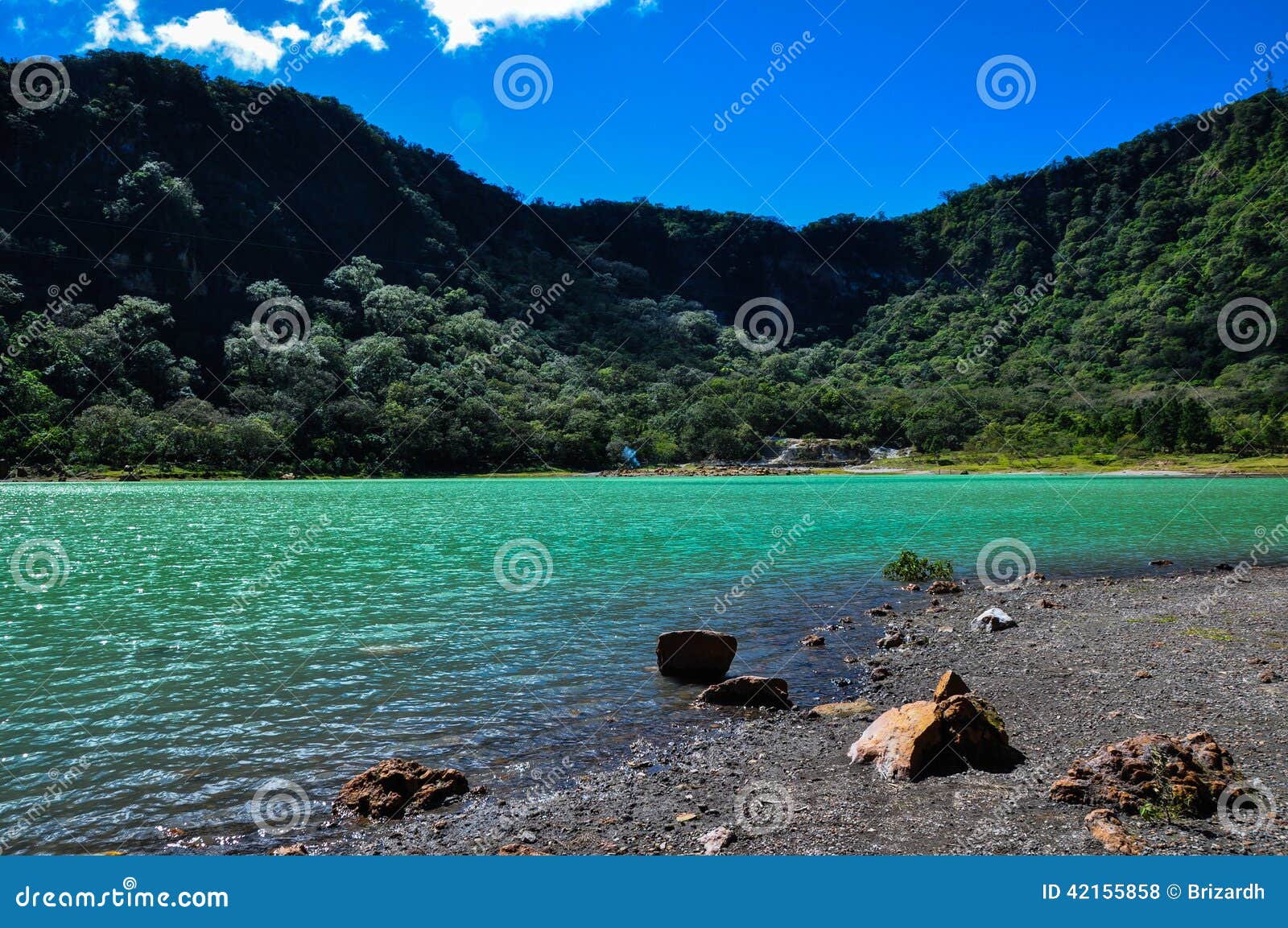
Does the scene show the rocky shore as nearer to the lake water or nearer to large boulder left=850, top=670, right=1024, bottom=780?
large boulder left=850, top=670, right=1024, bottom=780

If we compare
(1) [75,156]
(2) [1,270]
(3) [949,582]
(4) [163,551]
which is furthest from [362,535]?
(1) [75,156]

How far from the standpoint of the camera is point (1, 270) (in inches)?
5891

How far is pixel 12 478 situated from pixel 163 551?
9785cm

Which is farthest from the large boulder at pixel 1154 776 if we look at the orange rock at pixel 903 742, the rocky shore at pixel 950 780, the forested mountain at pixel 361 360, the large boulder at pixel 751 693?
the forested mountain at pixel 361 360

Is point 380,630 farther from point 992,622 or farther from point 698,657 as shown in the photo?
point 992,622

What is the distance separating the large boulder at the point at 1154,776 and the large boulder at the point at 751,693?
4.70m

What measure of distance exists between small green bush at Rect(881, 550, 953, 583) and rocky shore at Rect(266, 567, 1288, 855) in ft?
30.7

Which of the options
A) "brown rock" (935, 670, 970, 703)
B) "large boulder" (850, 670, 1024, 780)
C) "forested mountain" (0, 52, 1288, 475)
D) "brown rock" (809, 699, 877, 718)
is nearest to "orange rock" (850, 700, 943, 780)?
"large boulder" (850, 670, 1024, 780)

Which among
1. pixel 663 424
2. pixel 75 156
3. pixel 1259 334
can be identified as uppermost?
pixel 75 156

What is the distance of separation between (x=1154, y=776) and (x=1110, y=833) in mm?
1186

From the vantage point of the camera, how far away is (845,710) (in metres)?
11.4

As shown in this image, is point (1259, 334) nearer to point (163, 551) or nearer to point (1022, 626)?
point (1022, 626)

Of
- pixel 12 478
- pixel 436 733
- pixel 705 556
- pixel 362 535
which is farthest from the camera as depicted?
pixel 12 478

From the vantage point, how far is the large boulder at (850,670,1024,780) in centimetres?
846
